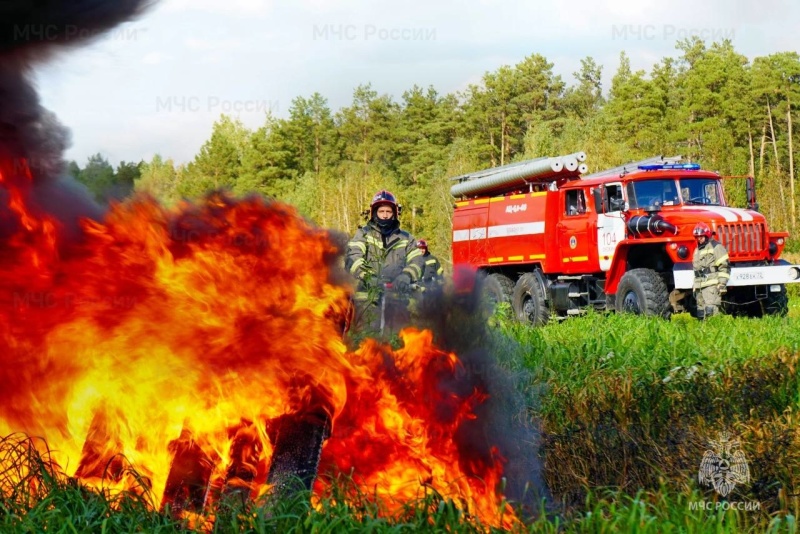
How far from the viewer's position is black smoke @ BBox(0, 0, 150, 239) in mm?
6004

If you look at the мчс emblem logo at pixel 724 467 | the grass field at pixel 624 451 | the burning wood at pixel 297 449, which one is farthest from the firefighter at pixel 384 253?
the мчс emblem logo at pixel 724 467

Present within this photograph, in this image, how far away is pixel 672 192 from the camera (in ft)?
54.4

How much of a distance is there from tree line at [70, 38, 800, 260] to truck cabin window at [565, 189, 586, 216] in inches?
963

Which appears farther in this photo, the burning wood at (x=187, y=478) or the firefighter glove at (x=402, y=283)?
the firefighter glove at (x=402, y=283)

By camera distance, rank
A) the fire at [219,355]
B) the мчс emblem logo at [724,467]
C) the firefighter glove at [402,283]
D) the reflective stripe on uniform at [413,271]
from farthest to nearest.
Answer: the reflective stripe on uniform at [413,271]
the firefighter glove at [402,283]
the мчс emblem logo at [724,467]
the fire at [219,355]

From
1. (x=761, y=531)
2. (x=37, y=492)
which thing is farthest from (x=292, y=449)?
(x=761, y=531)

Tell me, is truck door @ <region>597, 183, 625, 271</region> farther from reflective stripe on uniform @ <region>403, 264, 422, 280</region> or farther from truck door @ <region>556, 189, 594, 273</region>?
reflective stripe on uniform @ <region>403, 264, 422, 280</region>

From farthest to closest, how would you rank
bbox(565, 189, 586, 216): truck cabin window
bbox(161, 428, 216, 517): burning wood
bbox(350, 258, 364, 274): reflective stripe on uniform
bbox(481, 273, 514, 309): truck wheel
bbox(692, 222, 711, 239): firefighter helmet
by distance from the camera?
bbox(481, 273, 514, 309): truck wheel → bbox(565, 189, 586, 216): truck cabin window → bbox(692, 222, 711, 239): firefighter helmet → bbox(350, 258, 364, 274): reflective stripe on uniform → bbox(161, 428, 216, 517): burning wood

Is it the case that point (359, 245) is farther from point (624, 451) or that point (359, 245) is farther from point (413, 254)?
point (624, 451)

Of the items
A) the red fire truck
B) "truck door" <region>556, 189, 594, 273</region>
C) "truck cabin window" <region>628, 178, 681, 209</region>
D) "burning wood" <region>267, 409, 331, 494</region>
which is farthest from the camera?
"truck door" <region>556, 189, 594, 273</region>

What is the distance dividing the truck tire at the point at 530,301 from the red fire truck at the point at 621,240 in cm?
2

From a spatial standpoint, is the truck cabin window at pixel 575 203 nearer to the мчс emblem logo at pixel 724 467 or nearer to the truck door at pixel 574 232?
the truck door at pixel 574 232

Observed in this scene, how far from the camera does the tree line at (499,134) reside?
46562mm

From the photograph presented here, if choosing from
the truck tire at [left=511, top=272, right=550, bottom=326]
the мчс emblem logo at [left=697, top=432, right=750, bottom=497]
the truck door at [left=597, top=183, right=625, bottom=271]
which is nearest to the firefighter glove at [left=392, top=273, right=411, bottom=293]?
the мчс emblem logo at [left=697, top=432, right=750, bottom=497]
